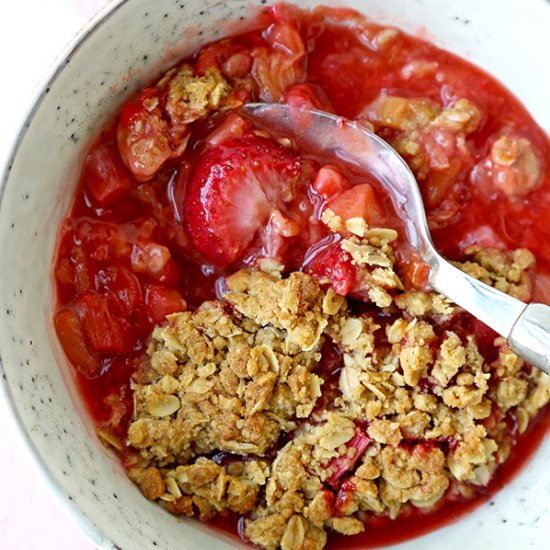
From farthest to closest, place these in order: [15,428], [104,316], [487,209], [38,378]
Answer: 1. [487,209]
2. [104,316]
3. [38,378]
4. [15,428]

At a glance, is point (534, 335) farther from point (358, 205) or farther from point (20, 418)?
point (20, 418)

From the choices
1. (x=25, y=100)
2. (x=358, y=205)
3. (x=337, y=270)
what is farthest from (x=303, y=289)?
(x=25, y=100)

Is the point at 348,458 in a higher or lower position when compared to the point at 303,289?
lower

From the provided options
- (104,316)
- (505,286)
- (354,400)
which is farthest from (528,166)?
(104,316)

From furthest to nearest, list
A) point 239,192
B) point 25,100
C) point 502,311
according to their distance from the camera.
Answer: point 25,100, point 239,192, point 502,311

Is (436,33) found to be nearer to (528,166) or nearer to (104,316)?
(528,166)

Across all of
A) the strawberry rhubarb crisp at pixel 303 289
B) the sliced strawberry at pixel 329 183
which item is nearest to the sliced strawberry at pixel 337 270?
the strawberry rhubarb crisp at pixel 303 289
